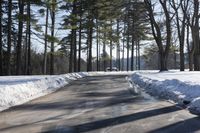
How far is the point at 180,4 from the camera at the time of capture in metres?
48.8

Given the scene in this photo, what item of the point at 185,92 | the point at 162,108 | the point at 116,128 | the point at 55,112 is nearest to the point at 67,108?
the point at 55,112

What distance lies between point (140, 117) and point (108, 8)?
4982 centimetres

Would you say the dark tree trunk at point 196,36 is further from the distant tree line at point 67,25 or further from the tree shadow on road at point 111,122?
the tree shadow on road at point 111,122

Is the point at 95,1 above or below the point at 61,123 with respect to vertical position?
above

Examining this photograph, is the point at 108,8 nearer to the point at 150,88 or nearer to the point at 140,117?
the point at 150,88

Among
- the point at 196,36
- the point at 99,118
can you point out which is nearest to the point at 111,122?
the point at 99,118

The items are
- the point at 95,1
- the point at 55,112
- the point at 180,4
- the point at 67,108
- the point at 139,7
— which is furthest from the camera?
the point at 95,1

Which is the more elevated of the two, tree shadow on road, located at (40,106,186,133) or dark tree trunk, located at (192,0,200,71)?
dark tree trunk, located at (192,0,200,71)

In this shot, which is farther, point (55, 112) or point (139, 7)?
point (139, 7)

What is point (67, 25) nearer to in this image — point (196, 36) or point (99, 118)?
point (196, 36)

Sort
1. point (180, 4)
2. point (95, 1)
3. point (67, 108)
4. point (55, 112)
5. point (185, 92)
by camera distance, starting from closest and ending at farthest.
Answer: point (55, 112) < point (67, 108) < point (185, 92) < point (180, 4) < point (95, 1)

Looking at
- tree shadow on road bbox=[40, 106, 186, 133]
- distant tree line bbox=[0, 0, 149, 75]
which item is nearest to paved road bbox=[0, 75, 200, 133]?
tree shadow on road bbox=[40, 106, 186, 133]

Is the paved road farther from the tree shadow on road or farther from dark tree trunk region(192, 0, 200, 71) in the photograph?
dark tree trunk region(192, 0, 200, 71)

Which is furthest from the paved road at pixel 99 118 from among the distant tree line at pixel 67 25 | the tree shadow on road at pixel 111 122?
the distant tree line at pixel 67 25
